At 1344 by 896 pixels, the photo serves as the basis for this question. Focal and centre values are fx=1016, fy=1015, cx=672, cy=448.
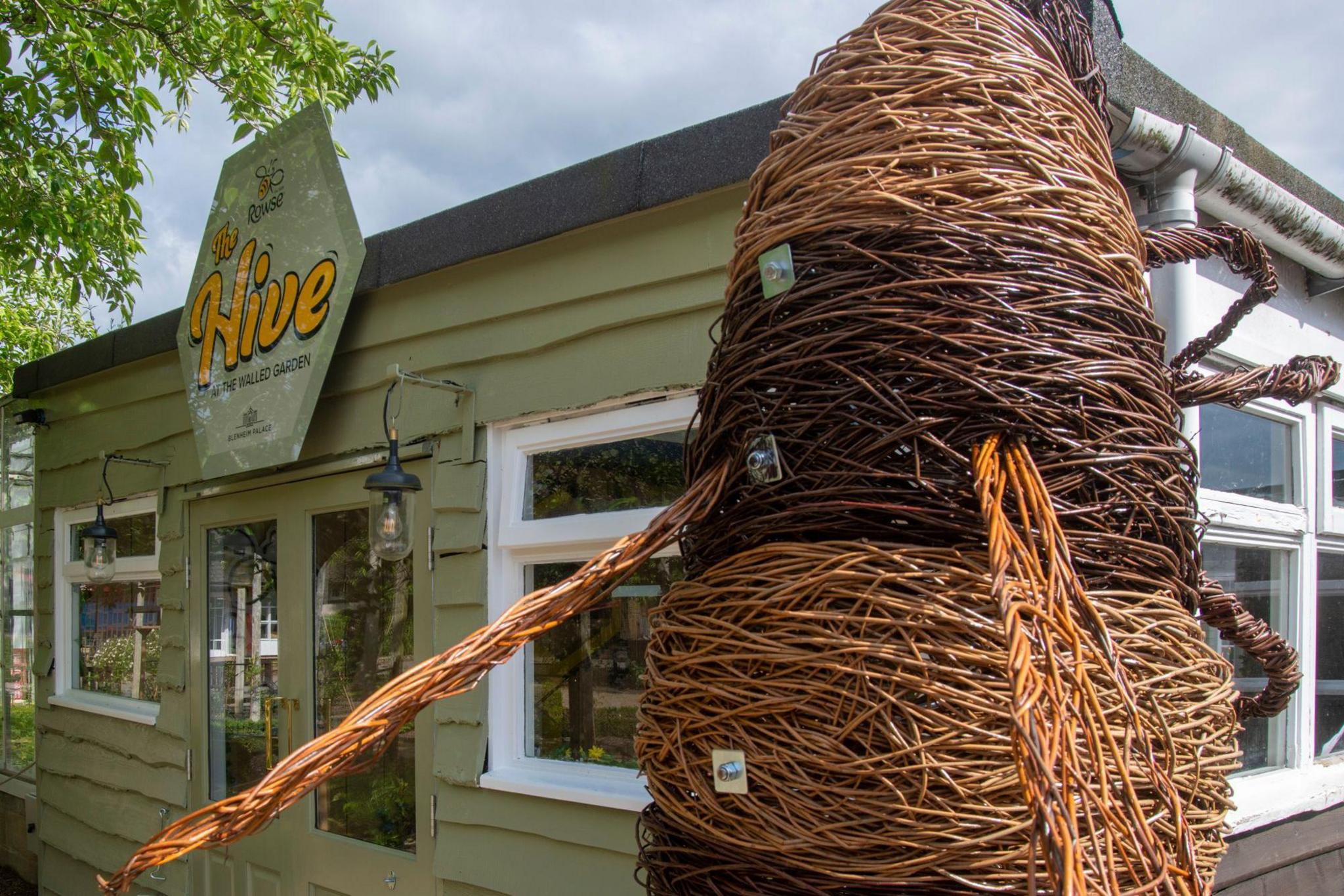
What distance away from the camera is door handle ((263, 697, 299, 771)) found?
12.7ft

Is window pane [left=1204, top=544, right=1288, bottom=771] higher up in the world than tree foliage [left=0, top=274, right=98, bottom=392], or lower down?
lower down

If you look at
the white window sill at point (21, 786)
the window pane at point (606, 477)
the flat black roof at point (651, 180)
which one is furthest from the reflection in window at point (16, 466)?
the window pane at point (606, 477)

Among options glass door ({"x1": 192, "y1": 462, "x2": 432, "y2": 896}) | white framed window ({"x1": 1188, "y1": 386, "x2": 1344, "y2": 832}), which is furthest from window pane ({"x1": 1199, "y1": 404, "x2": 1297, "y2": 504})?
glass door ({"x1": 192, "y1": 462, "x2": 432, "y2": 896})

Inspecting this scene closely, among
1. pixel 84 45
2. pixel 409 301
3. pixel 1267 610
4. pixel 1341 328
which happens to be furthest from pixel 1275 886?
pixel 84 45

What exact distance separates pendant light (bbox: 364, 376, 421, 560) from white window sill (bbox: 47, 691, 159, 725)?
91.6 inches

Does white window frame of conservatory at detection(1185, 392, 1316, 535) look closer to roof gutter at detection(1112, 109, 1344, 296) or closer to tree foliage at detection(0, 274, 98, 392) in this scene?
roof gutter at detection(1112, 109, 1344, 296)

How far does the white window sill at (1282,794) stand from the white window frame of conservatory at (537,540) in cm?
150

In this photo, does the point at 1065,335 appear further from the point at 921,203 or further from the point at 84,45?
the point at 84,45

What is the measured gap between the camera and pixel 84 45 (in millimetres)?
4527

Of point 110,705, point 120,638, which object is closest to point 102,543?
point 120,638

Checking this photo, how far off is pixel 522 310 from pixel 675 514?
6.50 ft

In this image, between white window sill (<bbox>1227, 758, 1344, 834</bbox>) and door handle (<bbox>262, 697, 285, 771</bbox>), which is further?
door handle (<bbox>262, 697, 285, 771</bbox>)

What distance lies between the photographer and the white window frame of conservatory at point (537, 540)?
2.77 metres

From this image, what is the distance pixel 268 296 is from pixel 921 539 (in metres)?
3.29
